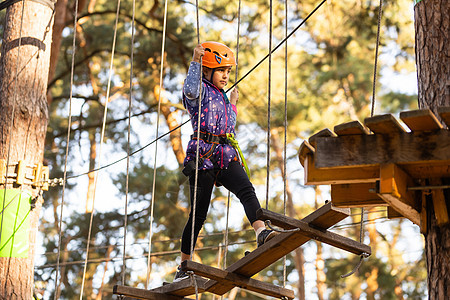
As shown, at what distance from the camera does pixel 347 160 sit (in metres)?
2.47

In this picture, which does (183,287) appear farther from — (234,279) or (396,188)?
(396,188)

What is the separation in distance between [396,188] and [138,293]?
1.56m

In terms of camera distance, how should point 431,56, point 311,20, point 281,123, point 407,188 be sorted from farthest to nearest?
1. point 311,20
2. point 281,123
3. point 431,56
4. point 407,188

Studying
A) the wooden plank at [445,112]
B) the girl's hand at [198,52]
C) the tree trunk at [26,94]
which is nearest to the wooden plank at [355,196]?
the wooden plank at [445,112]

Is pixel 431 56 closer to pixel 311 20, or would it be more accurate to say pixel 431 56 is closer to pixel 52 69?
pixel 52 69

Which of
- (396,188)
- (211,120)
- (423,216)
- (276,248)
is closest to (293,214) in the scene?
(211,120)

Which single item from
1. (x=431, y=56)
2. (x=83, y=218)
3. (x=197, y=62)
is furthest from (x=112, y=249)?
(x=431, y=56)

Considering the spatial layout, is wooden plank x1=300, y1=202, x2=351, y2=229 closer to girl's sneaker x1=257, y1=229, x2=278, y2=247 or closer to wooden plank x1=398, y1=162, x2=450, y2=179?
girl's sneaker x1=257, y1=229, x2=278, y2=247

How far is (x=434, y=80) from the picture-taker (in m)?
2.83

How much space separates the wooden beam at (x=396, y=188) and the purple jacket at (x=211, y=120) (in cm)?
118

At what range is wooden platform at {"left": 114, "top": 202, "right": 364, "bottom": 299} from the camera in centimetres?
313

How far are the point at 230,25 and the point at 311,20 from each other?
2100 millimetres

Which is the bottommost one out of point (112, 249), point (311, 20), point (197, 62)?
point (197, 62)

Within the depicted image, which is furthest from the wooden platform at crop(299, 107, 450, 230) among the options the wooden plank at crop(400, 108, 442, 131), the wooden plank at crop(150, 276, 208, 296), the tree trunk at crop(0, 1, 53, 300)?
the tree trunk at crop(0, 1, 53, 300)
